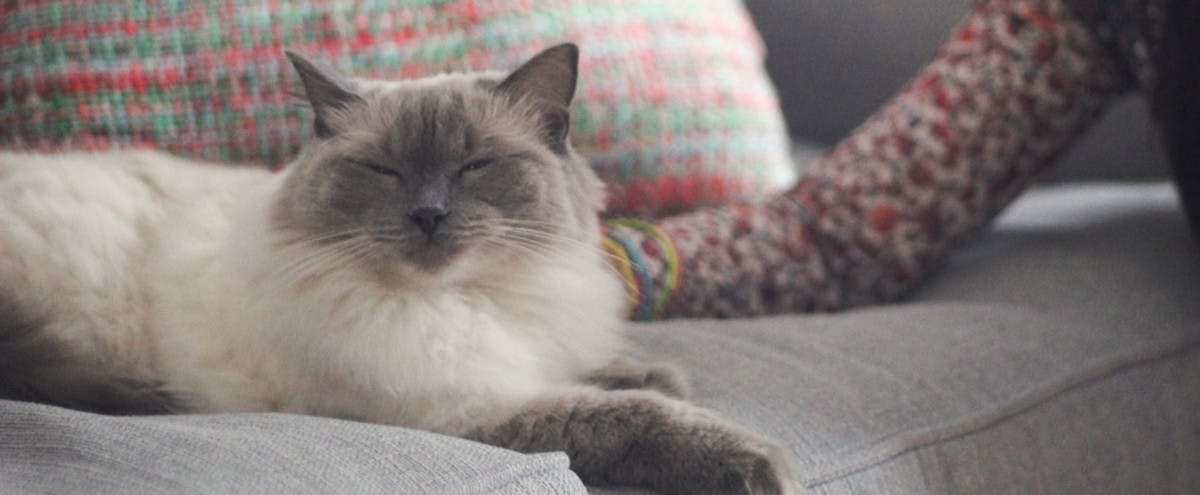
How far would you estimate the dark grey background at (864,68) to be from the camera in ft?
7.58

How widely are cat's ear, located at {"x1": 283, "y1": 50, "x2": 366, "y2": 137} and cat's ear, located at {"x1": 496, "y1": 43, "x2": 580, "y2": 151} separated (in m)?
0.15

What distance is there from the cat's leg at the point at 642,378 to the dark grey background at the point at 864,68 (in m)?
1.37

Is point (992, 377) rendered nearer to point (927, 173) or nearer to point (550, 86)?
point (927, 173)

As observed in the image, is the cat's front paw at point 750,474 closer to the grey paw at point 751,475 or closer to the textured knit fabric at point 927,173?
the grey paw at point 751,475

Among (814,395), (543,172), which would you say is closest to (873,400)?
(814,395)

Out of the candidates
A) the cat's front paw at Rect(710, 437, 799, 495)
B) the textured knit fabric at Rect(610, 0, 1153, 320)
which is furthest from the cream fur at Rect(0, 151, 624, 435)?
the textured knit fabric at Rect(610, 0, 1153, 320)

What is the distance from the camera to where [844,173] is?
171cm

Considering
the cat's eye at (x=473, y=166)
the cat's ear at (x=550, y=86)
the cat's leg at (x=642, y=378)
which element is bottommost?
the cat's leg at (x=642, y=378)

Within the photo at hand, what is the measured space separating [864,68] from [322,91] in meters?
1.55

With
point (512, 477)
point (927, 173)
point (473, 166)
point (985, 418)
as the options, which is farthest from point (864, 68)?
point (512, 477)

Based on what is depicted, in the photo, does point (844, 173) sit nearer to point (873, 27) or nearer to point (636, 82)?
point (636, 82)

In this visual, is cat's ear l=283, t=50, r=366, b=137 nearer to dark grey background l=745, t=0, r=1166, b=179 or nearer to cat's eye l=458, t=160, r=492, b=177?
cat's eye l=458, t=160, r=492, b=177

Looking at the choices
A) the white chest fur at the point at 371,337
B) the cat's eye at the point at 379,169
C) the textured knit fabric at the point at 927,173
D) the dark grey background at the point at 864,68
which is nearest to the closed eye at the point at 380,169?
the cat's eye at the point at 379,169

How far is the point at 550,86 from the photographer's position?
115 centimetres
